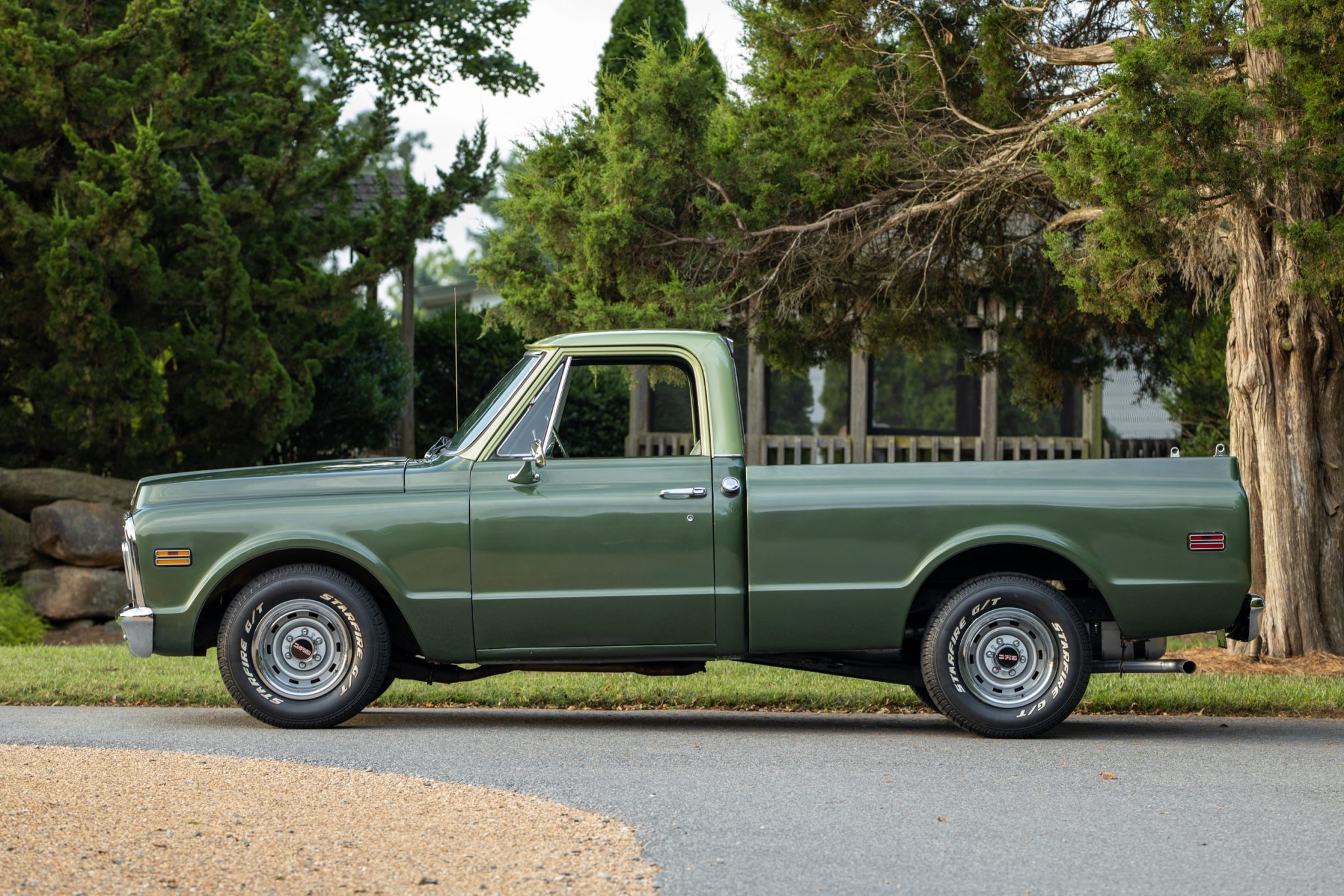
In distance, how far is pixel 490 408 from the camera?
825 centimetres

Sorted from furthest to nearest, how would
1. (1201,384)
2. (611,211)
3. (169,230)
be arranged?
1. (1201,384)
2. (169,230)
3. (611,211)

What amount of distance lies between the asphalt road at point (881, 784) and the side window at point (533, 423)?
150cm

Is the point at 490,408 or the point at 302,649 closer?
the point at 302,649

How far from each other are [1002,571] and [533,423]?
263 cm

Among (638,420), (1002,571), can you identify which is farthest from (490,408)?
Result: (638,420)

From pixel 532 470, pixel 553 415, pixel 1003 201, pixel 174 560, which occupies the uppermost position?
pixel 1003 201

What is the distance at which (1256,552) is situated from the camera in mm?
11500

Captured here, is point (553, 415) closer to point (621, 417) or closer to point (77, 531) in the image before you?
point (77, 531)

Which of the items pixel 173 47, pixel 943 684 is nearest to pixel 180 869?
pixel 943 684

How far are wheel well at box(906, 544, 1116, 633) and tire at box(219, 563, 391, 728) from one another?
2852mm

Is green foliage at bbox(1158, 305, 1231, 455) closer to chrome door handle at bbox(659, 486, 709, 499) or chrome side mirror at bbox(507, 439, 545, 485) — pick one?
chrome door handle at bbox(659, 486, 709, 499)

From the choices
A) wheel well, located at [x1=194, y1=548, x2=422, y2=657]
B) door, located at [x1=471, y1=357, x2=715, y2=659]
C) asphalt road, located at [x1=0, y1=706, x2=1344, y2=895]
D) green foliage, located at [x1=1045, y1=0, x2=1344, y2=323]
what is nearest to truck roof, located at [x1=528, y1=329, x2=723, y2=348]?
door, located at [x1=471, y1=357, x2=715, y2=659]

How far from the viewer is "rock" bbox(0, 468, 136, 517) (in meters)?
14.9

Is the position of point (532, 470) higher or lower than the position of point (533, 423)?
lower
